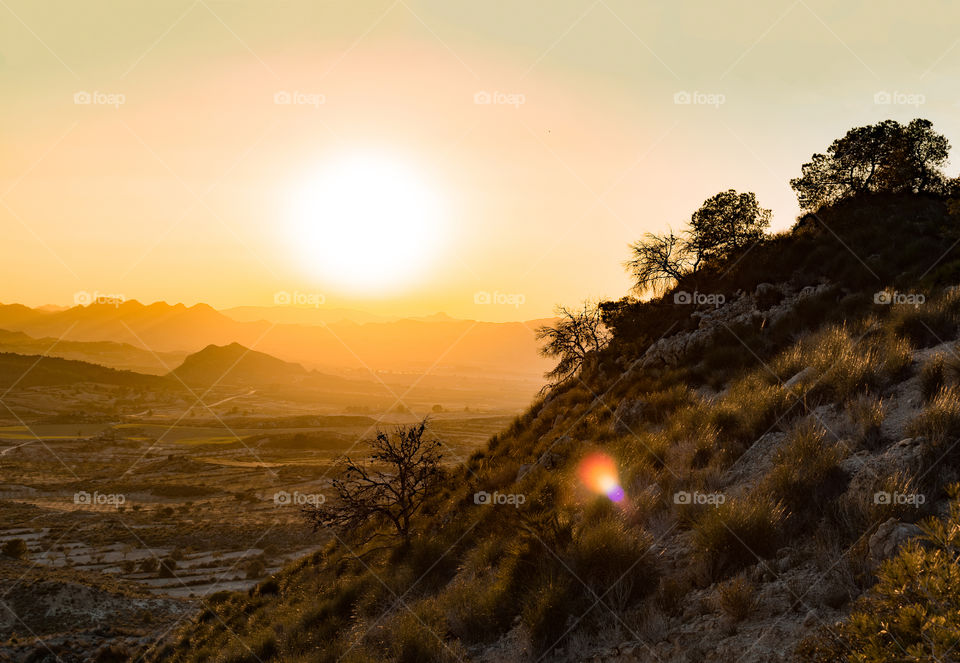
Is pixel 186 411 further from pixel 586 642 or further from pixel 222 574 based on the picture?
pixel 586 642

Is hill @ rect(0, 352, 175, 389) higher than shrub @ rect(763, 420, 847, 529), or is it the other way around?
hill @ rect(0, 352, 175, 389)

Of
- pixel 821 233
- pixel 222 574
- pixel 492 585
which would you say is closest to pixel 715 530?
pixel 492 585

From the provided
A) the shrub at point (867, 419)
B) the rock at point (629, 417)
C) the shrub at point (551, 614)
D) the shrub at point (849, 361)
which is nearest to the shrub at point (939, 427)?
the shrub at point (867, 419)

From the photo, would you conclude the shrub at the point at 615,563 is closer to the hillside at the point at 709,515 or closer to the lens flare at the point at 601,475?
the hillside at the point at 709,515

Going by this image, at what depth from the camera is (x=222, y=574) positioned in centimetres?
3816

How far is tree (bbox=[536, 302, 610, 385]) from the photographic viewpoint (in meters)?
28.2

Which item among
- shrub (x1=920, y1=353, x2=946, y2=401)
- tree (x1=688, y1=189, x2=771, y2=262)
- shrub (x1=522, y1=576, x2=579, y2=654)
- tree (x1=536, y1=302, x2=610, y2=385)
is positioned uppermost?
tree (x1=688, y1=189, x2=771, y2=262)

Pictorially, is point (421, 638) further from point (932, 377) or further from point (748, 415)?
point (932, 377)

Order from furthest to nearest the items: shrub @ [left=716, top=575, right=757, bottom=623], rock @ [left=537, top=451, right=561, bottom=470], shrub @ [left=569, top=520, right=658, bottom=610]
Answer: rock @ [left=537, top=451, right=561, bottom=470] → shrub @ [left=569, top=520, right=658, bottom=610] → shrub @ [left=716, top=575, right=757, bottom=623]

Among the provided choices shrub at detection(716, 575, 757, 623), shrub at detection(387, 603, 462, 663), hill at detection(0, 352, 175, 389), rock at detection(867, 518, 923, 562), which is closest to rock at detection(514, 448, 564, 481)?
shrub at detection(387, 603, 462, 663)

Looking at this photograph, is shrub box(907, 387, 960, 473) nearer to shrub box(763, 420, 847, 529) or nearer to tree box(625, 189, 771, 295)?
shrub box(763, 420, 847, 529)

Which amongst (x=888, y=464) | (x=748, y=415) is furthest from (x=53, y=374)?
(x=888, y=464)

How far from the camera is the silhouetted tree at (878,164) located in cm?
2520

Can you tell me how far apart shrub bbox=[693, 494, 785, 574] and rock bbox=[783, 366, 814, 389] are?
15.7 ft
